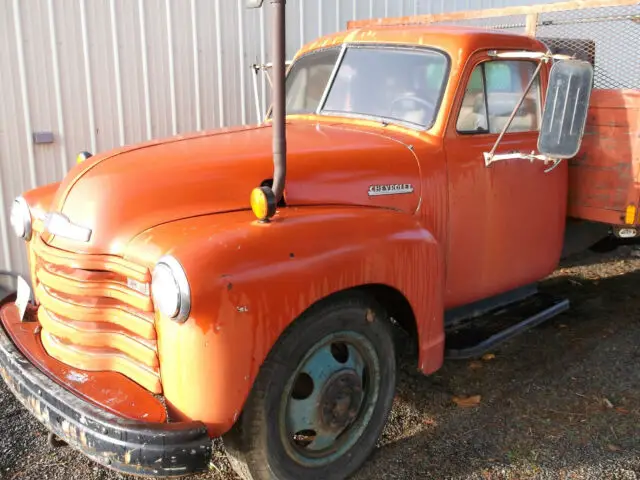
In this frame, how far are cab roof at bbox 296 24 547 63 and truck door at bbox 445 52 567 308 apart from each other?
0.31 ft

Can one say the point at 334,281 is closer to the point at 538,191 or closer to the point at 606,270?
the point at 538,191

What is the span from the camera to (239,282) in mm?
2236

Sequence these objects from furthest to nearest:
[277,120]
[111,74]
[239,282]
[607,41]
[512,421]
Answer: [607,41]
[111,74]
[512,421]
[277,120]
[239,282]

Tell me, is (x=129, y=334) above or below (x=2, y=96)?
below

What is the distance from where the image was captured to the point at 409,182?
3188mm

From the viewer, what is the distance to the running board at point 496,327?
3525 millimetres

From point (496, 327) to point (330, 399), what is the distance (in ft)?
5.36

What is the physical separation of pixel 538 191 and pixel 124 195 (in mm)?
2519

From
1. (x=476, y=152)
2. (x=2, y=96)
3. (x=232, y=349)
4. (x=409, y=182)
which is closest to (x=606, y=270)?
(x=476, y=152)

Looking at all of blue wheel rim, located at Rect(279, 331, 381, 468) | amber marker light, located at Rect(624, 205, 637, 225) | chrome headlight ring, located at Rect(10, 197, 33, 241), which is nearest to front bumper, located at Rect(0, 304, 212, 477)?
blue wheel rim, located at Rect(279, 331, 381, 468)

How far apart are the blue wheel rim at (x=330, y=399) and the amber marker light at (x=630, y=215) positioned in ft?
7.03

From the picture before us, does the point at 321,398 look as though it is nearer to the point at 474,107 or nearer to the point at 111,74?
the point at 474,107

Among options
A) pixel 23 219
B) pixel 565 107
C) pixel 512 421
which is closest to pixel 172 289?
pixel 23 219

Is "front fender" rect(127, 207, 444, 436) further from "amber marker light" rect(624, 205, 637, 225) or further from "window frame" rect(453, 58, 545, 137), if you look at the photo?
"amber marker light" rect(624, 205, 637, 225)
